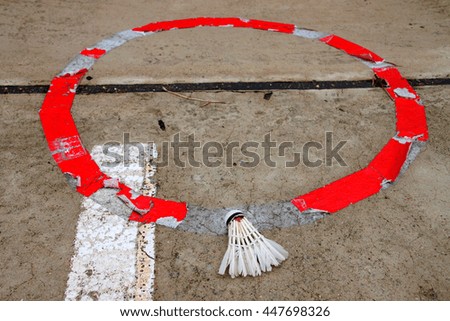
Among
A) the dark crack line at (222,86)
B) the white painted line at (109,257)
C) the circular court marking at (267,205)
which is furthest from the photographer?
the dark crack line at (222,86)

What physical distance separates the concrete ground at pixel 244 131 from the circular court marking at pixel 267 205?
0.06 meters

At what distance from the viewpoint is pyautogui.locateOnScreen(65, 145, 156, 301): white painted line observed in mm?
2061

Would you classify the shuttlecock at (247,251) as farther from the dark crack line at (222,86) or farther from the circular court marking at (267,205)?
the dark crack line at (222,86)

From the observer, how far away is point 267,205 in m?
2.50

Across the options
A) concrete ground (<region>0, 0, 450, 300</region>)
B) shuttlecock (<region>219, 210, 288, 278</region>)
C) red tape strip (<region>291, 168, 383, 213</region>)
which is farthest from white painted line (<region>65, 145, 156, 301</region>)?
red tape strip (<region>291, 168, 383, 213</region>)

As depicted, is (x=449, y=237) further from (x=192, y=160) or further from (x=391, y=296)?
(x=192, y=160)

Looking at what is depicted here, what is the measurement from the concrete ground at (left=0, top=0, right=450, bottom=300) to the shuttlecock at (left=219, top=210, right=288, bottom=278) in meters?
0.06

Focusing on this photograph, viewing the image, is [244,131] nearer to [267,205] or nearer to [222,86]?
[222,86]

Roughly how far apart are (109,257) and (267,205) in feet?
3.03

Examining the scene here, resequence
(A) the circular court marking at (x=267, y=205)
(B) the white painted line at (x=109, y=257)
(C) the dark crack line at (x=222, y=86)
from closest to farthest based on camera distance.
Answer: (B) the white painted line at (x=109, y=257) → (A) the circular court marking at (x=267, y=205) → (C) the dark crack line at (x=222, y=86)

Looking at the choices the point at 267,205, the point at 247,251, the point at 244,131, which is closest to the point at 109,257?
the point at 247,251

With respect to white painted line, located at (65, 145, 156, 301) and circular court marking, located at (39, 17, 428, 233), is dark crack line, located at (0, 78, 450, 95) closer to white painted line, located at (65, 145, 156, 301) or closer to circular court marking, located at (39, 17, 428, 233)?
circular court marking, located at (39, 17, 428, 233)

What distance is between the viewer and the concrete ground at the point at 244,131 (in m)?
2.14

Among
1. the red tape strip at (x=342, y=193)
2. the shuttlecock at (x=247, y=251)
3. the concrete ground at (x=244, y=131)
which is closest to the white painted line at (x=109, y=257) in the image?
the concrete ground at (x=244, y=131)
